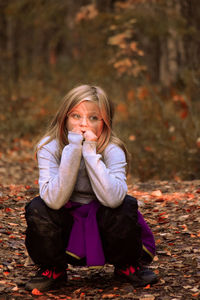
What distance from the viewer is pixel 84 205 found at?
10.1 ft

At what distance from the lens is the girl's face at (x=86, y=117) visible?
10.4 ft

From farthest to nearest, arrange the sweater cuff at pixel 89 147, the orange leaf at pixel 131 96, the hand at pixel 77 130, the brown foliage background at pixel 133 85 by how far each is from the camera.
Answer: the orange leaf at pixel 131 96 → the brown foliage background at pixel 133 85 → the hand at pixel 77 130 → the sweater cuff at pixel 89 147

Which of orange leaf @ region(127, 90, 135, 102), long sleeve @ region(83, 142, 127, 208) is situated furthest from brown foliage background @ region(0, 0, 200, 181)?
long sleeve @ region(83, 142, 127, 208)

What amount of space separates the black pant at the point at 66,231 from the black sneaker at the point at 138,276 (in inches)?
5.3

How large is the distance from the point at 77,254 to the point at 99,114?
920 mm

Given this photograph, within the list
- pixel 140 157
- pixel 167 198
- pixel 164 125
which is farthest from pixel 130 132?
pixel 167 198

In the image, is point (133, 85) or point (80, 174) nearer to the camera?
point (80, 174)

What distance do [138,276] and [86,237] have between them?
0.47 m

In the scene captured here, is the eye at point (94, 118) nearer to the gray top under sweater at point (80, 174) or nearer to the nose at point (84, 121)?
the nose at point (84, 121)

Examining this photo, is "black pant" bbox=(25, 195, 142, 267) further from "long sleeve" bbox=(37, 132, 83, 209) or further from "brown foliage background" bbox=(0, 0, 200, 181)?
"brown foliage background" bbox=(0, 0, 200, 181)

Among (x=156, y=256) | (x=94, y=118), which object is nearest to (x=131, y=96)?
(x=156, y=256)

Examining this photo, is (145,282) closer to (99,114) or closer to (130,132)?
(99,114)

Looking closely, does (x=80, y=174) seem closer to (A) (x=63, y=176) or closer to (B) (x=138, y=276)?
(A) (x=63, y=176)

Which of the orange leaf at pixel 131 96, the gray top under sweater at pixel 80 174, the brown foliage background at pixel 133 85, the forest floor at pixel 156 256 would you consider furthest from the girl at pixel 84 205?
the orange leaf at pixel 131 96
